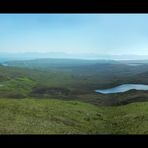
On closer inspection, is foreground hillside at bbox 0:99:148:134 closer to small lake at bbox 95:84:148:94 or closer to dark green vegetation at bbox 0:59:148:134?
dark green vegetation at bbox 0:59:148:134

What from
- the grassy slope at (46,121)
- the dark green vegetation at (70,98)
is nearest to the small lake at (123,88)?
the dark green vegetation at (70,98)

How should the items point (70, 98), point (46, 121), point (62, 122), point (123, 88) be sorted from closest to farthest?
1. point (46, 121)
2. point (62, 122)
3. point (70, 98)
4. point (123, 88)

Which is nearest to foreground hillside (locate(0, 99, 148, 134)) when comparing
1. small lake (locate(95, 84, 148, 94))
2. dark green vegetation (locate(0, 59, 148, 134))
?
dark green vegetation (locate(0, 59, 148, 134))

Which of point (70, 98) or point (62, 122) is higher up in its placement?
point (62, 122)

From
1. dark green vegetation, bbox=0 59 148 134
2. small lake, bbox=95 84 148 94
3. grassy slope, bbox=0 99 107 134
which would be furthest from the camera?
small lake, bbox=95 84 148 94

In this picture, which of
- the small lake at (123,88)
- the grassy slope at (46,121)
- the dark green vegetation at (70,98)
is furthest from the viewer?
the small lake at (123,88)

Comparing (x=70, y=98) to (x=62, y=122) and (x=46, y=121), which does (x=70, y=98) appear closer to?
(x=62, y=122)

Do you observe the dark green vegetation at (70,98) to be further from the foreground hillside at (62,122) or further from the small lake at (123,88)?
the small lake at (123,88)

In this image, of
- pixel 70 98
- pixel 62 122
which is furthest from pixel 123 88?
pixel 62 122

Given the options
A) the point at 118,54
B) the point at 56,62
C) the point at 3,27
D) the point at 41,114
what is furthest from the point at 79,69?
the point at 41,114

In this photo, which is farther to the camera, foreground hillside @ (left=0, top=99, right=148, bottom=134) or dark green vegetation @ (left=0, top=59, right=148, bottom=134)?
dark green vegetation @ (left=0, top=59, right=148, bottom=134)
